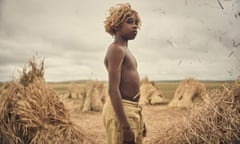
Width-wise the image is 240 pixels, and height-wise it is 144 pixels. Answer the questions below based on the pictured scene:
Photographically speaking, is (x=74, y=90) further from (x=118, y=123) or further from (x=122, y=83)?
(x=118, y=123)

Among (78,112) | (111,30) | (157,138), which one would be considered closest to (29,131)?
(157,138)

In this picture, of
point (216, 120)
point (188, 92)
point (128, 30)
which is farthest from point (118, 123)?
point (188, 92)

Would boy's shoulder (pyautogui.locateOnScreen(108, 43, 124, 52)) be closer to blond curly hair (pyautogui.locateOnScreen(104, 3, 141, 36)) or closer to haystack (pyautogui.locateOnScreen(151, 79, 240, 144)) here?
blond curly hair (pyautogui.locateOnScreen(104, 3, 141, 36))

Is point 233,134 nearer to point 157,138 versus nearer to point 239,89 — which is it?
point 239,89

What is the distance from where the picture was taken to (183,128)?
16.8ft

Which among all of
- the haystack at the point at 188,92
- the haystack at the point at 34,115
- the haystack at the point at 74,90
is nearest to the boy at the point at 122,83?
the haystack at the point at 34,115

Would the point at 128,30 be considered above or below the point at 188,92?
above

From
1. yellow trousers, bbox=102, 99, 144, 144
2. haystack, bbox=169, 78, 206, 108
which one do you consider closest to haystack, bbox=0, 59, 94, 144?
yellow trousers, bbox=102, 99, 144, 144

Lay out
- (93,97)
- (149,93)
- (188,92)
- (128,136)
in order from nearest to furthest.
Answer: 1. (128,136)
2. (93,97)
3. (188,92)
4. (149,93)

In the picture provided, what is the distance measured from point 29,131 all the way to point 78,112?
8.99 metres

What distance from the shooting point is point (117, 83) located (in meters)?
3.50

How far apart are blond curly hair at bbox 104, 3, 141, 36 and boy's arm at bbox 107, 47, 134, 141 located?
1.01 ft

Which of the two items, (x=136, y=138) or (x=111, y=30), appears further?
(x=111, y=30)

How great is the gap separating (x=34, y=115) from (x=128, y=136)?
2.72 metres
